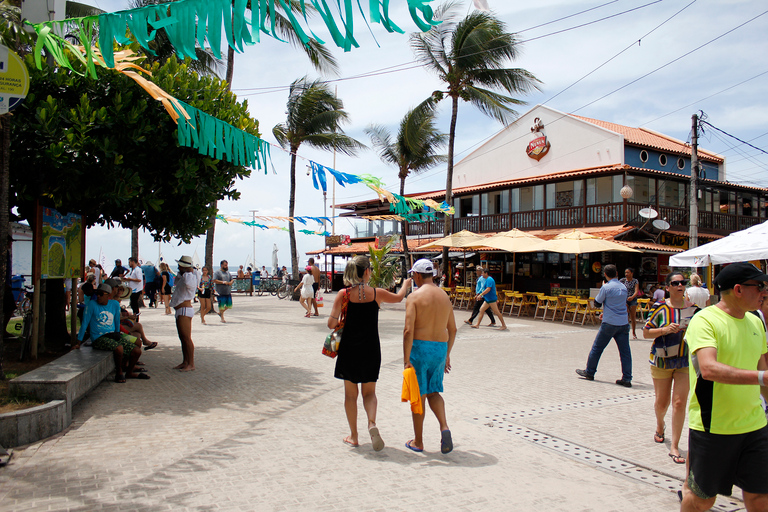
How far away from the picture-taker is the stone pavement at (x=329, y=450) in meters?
3.66

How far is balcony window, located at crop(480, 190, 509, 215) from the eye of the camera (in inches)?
1046

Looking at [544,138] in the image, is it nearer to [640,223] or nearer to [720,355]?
[640,223]

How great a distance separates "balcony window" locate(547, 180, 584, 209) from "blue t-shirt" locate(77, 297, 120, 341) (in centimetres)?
1951

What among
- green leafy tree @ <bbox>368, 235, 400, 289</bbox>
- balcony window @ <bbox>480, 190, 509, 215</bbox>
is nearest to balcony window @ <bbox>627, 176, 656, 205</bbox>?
balcony window @ <bbox>480, 190, 509, 215</bbox>

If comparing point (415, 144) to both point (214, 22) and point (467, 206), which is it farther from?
point (214, 22)

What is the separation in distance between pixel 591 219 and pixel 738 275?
2004 centimetres

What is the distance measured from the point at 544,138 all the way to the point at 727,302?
24.9m

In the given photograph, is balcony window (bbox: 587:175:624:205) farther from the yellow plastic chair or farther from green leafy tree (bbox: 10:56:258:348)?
green leafy tree (bbox: 10:56:258:348)

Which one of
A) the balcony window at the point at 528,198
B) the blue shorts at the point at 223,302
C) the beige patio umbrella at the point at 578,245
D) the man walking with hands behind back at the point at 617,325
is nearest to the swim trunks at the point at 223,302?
the blue shorts at the point at 223,302

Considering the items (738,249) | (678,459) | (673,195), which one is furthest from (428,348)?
(673,195)

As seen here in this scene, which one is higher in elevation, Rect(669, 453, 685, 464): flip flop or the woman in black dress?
the woman in black dress

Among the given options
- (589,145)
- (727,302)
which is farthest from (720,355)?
(589,145)

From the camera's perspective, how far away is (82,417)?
5453mm

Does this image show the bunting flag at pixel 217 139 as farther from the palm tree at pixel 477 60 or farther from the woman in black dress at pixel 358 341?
the palm tree at pixel 477 60
